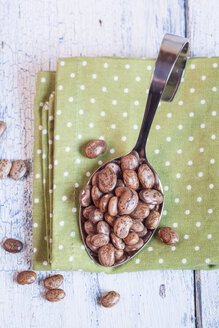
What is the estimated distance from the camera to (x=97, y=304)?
83 cm

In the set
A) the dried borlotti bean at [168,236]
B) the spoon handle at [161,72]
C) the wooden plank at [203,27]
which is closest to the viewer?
the spoon handle at [161,72]

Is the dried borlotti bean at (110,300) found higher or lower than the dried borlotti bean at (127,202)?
lower

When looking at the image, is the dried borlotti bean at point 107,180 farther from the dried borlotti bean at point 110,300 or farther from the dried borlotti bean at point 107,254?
the dried borlotti bean at point 110,300

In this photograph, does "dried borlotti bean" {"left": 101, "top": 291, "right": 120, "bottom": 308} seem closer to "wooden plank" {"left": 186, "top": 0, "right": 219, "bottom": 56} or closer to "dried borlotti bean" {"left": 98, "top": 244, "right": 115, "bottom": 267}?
"dried borlotti bean" {"left": 98, "top": 244, "right": 115, "bottom": 267}

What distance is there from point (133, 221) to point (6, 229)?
11.7 inches

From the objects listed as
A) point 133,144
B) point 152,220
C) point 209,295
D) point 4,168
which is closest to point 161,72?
point 133,144

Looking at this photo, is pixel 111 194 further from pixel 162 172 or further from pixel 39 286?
pixel 39 286

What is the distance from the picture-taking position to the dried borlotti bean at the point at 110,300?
0.81 meters

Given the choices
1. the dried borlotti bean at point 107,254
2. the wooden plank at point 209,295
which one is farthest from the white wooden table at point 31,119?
the dried borlotti bean at point 107,254

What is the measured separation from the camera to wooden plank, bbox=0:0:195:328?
83 cm

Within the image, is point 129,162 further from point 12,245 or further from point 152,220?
point 12,245

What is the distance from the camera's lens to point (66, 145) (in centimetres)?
77

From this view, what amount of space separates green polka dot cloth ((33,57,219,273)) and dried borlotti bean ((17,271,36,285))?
55mm

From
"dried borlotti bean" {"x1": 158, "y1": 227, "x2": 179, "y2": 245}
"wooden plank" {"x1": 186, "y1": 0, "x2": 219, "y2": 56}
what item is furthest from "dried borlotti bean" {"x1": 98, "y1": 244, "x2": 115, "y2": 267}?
"wooden plank" {"x1": 186, "y1": 0, "x2": 219, "y2": 56}
